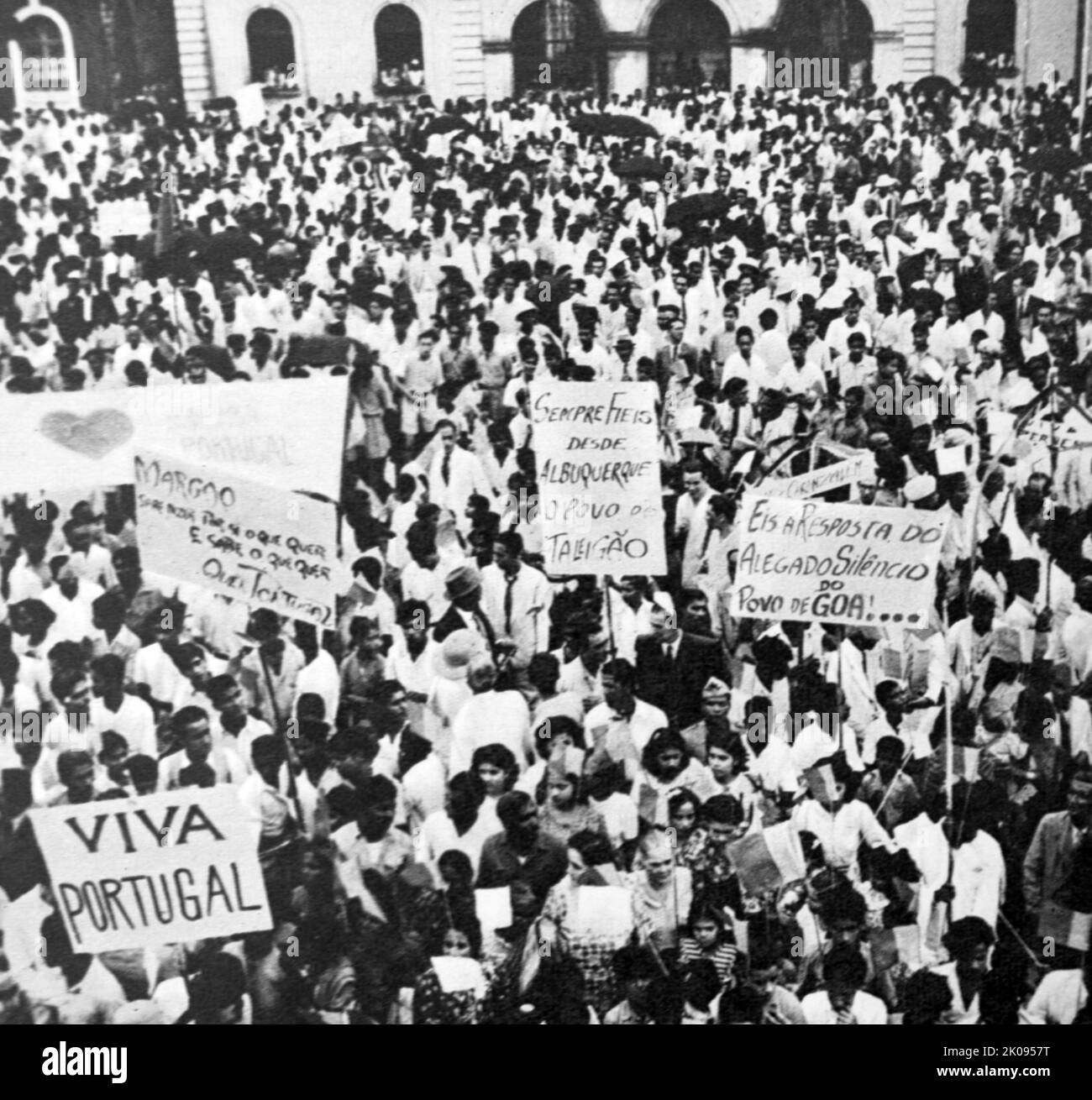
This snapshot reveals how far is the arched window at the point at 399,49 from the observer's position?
532 centimetres

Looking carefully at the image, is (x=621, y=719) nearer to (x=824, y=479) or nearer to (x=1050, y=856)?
(x=824, y=479)

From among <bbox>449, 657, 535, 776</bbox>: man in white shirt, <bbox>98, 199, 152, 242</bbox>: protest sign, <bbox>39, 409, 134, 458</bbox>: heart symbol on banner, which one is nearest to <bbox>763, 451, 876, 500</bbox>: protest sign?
<bbox>449, 657, 535, 776</bbox>: man in white shirt

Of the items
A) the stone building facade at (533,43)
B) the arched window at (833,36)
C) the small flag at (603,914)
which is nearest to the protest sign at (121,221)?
the stone building facade at (533,43)

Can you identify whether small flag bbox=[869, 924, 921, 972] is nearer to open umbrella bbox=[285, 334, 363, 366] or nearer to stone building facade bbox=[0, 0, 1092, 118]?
open umbrella bbox=[285, 334, 363, 366]

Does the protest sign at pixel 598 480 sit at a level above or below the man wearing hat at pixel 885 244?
below

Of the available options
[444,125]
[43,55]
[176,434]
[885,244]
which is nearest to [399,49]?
[444,125]

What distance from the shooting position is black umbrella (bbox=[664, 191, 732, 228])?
570 centimetres

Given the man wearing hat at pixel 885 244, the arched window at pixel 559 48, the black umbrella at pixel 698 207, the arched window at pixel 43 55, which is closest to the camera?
the arched window at pixel 43 55

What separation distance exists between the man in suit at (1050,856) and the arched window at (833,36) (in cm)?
279

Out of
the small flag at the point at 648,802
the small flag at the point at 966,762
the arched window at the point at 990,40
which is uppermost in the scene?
the arched window at the point at 990,40

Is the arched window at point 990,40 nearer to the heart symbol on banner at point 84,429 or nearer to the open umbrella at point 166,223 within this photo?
the open umbrella at point 166,223
